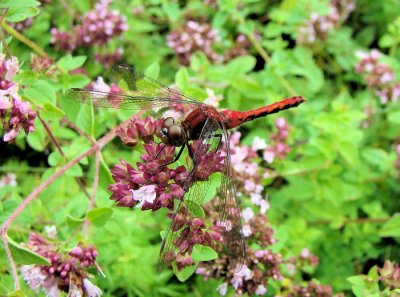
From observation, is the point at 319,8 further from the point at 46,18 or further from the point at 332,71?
the point at 46,18

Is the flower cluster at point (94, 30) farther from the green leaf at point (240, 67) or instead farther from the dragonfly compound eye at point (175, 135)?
the dragonfly compound eye at point (175, 135)

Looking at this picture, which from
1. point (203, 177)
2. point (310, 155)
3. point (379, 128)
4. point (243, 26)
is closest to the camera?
point (203, 177)

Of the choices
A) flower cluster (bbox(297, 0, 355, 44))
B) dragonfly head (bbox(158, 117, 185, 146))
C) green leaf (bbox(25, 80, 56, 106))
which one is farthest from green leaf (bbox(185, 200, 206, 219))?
flower cluster (bbox(297, 0, 355, 44))

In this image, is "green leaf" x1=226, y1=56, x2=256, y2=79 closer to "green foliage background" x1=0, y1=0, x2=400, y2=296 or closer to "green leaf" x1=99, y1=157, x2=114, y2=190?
"green foliage background" x1=0, y1=0, x2=400, y2=296

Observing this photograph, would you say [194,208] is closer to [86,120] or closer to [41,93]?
[86,120]

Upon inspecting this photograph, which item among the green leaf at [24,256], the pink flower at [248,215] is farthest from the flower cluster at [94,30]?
the green leaf at [24,256]

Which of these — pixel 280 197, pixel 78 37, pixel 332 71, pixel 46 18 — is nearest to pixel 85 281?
pixel 280 197
